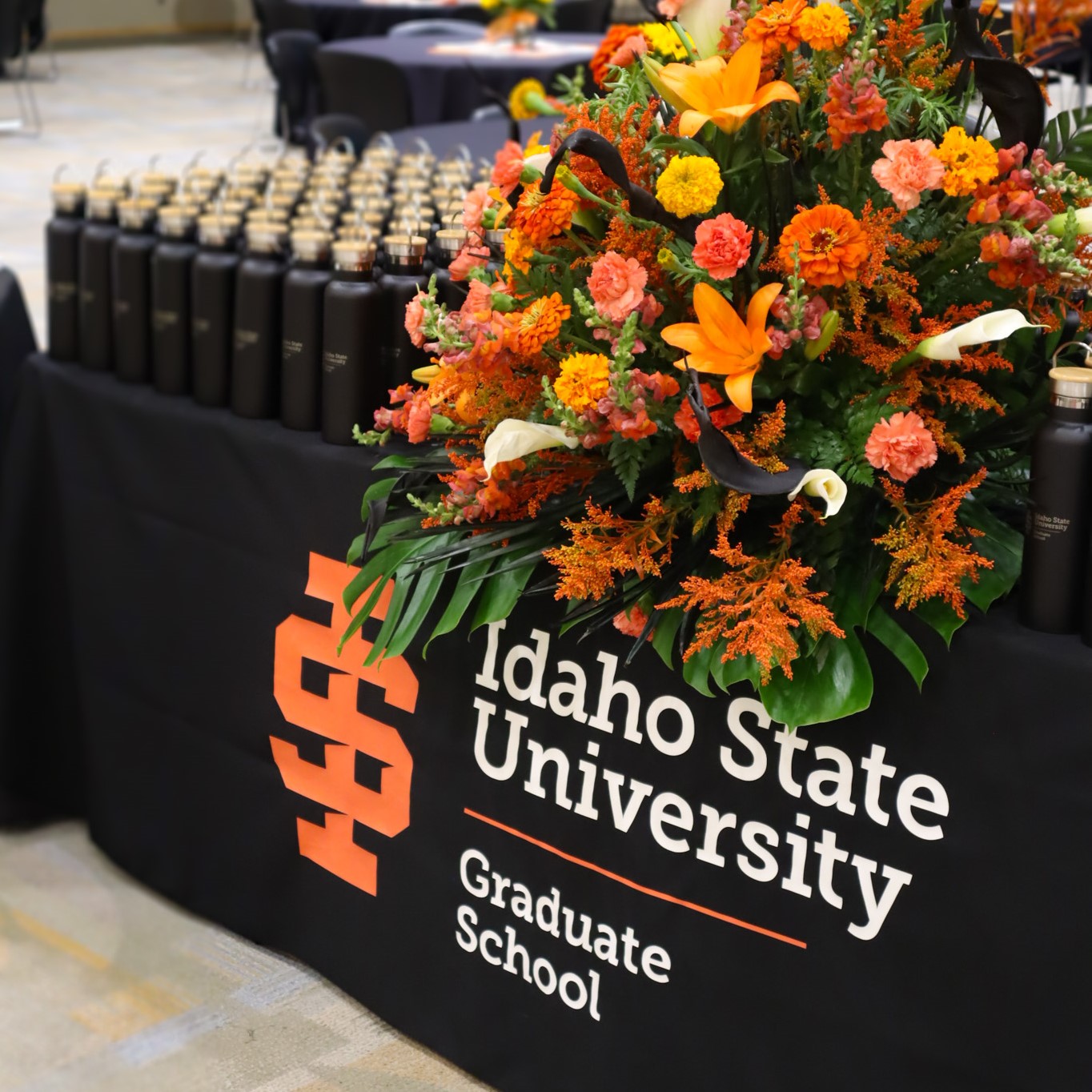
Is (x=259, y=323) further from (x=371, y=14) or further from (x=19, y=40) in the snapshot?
(x=19, y=40)

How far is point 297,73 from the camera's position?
7336 mm

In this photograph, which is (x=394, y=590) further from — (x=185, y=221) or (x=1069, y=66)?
(x=1069, y=66)

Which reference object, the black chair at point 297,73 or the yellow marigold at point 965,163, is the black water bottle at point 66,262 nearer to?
the yellow marigold at point 965,163

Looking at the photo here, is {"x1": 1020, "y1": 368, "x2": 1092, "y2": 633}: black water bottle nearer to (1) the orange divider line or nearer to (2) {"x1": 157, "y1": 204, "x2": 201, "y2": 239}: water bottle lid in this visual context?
(1) the orange divider line

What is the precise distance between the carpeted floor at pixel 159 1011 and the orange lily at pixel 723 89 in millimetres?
1134

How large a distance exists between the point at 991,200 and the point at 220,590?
3.67 ft

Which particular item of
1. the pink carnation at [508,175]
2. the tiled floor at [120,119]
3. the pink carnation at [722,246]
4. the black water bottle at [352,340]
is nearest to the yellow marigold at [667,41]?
the pink carnation at [508,175]

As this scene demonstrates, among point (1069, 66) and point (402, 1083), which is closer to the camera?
point (402, 1083)

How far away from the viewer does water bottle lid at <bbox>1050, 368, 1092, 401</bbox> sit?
113 cm

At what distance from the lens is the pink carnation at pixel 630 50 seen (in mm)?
1352

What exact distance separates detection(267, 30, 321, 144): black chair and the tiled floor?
54 centimetres

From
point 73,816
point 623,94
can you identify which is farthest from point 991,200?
point 73,816

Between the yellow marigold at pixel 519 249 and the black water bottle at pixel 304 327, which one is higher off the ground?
the yellow marigold at pixel 519 249

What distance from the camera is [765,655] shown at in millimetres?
1108
